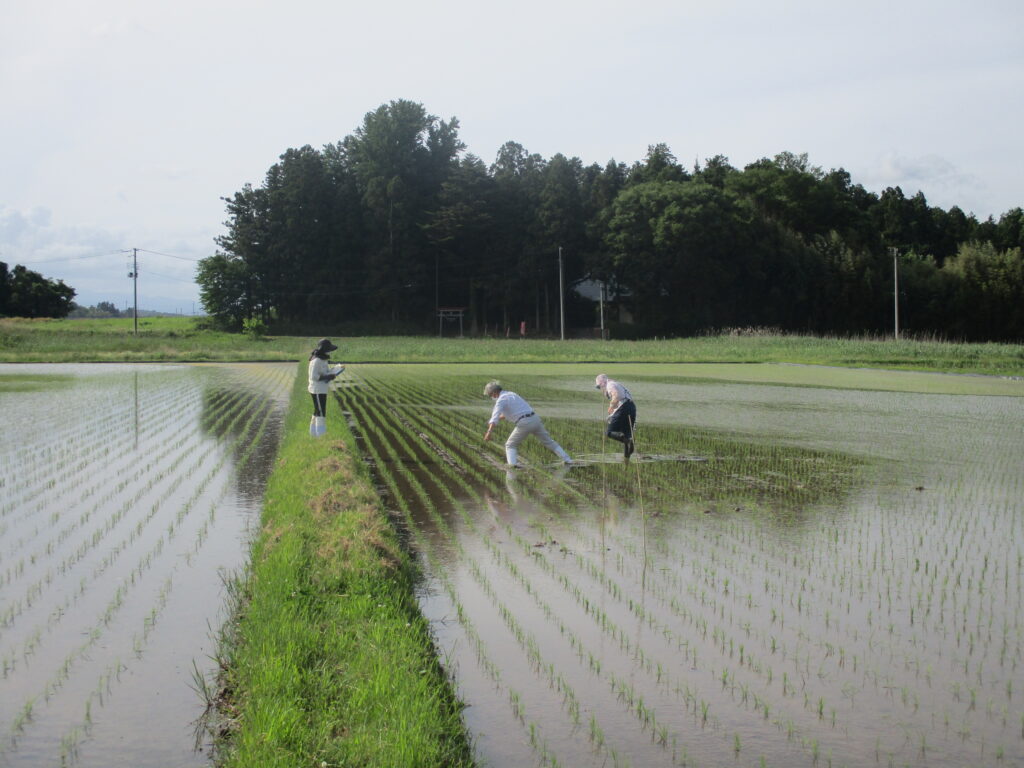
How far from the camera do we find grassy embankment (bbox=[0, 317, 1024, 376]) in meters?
36.2

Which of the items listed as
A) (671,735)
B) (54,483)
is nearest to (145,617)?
(671,735)

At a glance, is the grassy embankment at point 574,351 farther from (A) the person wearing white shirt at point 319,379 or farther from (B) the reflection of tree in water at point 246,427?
(A) the person wearing white shirt at point 319,379

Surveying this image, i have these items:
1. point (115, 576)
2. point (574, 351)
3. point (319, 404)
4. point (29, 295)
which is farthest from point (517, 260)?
point (115, 576)

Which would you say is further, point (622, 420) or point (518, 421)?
point (622, 420)

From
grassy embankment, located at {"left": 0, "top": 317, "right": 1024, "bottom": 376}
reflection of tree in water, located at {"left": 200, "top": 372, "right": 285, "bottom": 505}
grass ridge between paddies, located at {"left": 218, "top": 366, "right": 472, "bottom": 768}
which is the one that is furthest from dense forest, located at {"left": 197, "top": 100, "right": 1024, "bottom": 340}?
grass ridge between paddies, located at {"left": 218, "top": 366, "right": 472, "bottom": 768}

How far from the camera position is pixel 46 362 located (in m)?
38.9

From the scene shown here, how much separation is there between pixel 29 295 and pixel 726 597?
8363 centimetres

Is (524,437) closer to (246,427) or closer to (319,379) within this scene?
(319,379)

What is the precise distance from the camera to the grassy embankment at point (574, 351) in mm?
36156

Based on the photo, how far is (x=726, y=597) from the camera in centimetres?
557

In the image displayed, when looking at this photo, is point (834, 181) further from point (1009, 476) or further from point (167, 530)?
point (167, 530)

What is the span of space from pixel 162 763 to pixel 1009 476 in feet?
31.5

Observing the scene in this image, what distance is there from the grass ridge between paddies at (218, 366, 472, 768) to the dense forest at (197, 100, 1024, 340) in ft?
179

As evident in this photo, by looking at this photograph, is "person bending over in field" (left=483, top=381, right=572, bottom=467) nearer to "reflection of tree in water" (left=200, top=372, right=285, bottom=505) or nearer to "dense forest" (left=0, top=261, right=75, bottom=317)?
"reflection of tree in water" (left=200, top=372, right=285, bottom=505)
